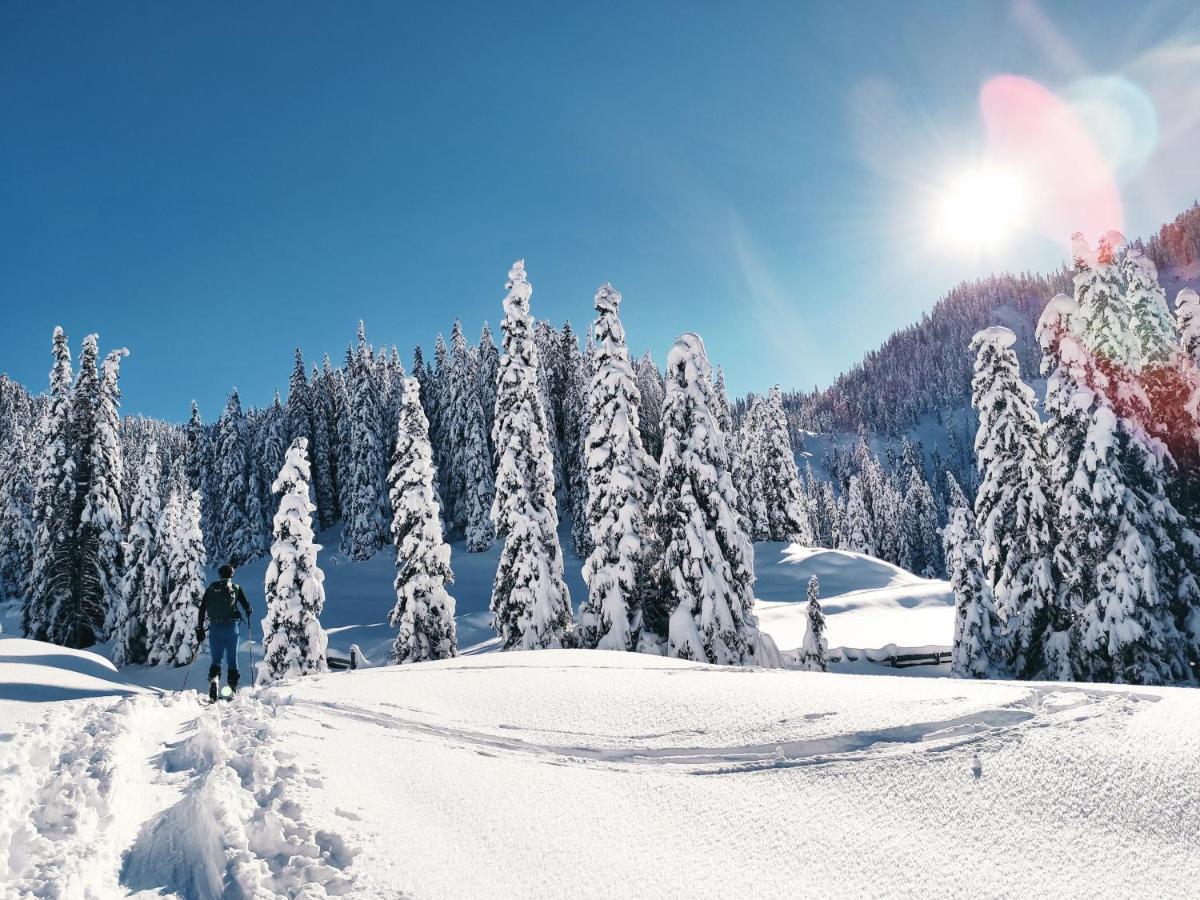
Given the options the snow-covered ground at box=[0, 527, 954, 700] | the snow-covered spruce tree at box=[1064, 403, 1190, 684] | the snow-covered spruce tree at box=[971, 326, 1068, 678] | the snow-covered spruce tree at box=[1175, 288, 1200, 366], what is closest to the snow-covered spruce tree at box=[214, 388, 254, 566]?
the snow-covered ground at box=[0, 527, 954, 700]

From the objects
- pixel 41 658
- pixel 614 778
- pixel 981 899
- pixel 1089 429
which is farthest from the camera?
pixel 1089 429

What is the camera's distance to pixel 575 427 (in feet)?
211

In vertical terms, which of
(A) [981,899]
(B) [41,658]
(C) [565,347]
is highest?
(C) [565,347]

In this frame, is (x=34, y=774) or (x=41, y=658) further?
(x=41, y=658)

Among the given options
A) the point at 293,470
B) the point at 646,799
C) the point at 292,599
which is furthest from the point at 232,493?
the point at 646,799

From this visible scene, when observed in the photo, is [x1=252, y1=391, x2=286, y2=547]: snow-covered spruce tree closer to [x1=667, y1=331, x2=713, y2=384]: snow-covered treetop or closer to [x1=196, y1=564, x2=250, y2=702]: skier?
[x1=667, y1=331, x2=713, y2=384]: snow-covered treetop

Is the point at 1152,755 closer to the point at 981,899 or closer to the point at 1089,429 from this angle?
the point at 981,899

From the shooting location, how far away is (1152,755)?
4.74m

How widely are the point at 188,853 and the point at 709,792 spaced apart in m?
3.89

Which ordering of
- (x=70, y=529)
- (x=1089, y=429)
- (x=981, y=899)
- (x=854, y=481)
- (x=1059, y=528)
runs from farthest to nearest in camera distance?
(x=854, y=481), (x=70, y=529), (x=1059, y=528), (x=1089, y=429), (x=981, y=899)

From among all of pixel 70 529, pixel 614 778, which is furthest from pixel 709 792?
pixel 70 529

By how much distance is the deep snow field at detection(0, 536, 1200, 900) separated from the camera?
4.14m

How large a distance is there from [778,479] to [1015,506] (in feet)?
119

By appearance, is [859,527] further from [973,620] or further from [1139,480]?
[1139,480]
